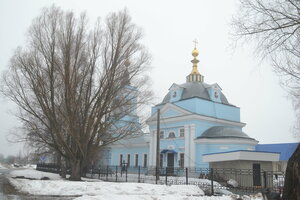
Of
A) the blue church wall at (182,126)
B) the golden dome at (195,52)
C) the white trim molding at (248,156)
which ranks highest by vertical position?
the golden dome at (195,52)

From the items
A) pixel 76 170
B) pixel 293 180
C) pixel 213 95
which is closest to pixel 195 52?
pixel 213 95

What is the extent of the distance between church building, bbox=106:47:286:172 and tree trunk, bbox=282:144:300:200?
21.0 meters

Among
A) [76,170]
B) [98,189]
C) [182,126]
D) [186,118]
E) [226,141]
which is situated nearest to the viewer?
[98,189]

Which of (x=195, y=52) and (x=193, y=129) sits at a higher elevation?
(x=195, y=52)

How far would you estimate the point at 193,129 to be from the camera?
32.6 m

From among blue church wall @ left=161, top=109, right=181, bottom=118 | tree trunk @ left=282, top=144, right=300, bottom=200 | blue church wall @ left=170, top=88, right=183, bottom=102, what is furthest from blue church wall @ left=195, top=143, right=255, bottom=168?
tree trunk @ left=282, top=144, right=300, bottom=200

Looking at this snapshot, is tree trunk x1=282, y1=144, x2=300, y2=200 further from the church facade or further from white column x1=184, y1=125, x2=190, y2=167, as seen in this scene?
white column x1=184, y1=125, x2=190, y2=167

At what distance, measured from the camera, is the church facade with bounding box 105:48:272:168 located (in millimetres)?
31016

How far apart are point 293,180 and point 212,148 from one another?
24456 millimetres

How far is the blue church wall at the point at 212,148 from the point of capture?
30062 millimetres

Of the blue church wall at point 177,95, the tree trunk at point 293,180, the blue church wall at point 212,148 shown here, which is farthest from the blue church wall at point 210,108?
the tree trunk at point 293,180

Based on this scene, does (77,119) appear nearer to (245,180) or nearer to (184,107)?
(245,180)

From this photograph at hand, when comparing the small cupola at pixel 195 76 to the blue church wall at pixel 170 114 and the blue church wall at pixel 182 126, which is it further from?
the blue church wall at pixel 182 126

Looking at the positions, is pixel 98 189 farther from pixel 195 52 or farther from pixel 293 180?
pixel 195 52
